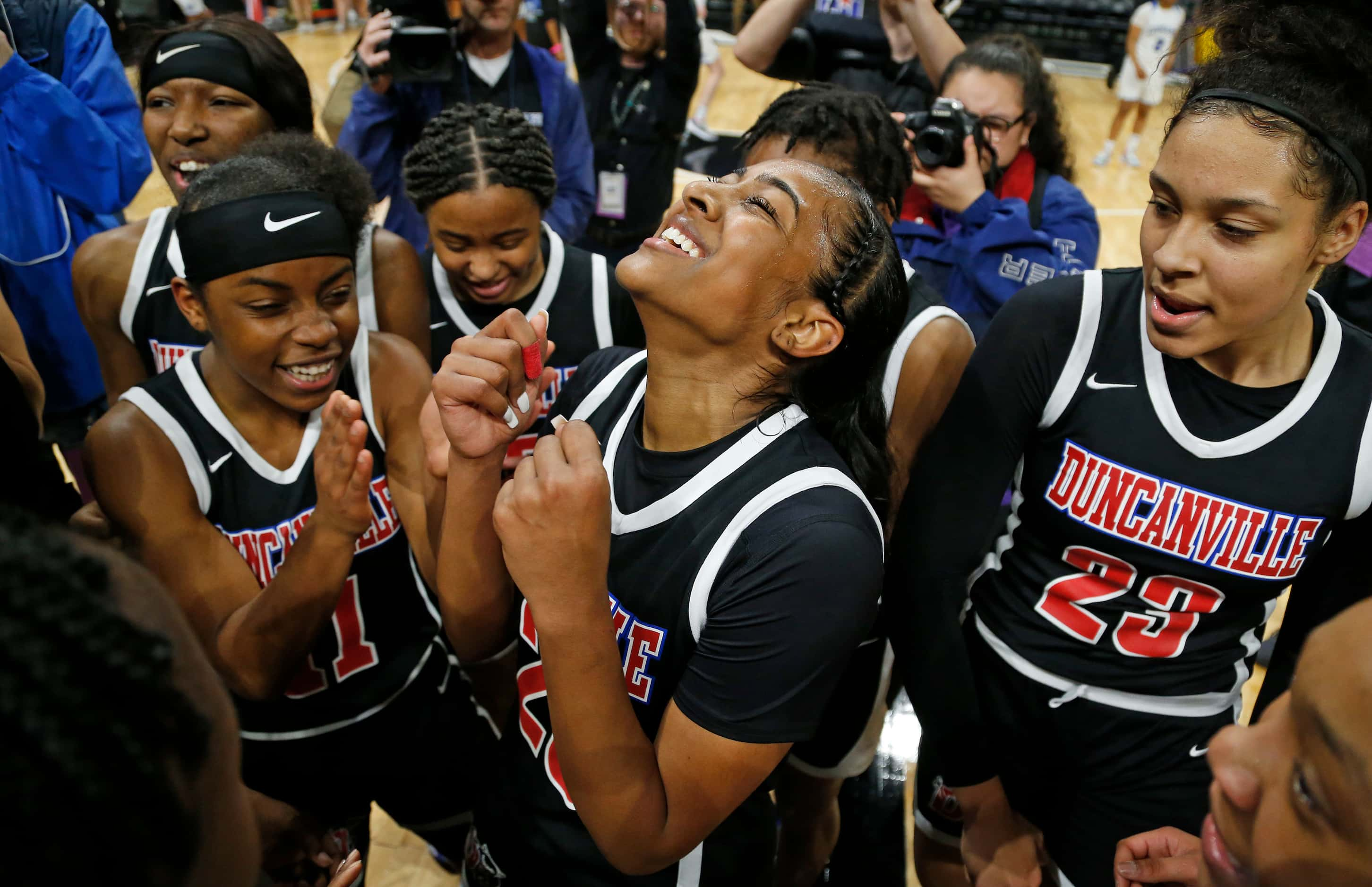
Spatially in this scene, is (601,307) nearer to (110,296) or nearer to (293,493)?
(293,493)

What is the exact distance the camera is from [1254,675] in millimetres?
2936

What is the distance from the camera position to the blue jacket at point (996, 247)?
7.37ft

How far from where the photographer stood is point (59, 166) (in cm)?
238

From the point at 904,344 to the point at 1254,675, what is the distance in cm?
→ 210

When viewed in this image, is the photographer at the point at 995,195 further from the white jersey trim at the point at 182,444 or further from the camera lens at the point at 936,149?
the white jersey trim at the point at 182,444

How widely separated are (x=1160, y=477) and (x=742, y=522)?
0.68 meters

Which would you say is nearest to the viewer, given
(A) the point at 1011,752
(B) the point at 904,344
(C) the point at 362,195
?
(A) the point at 1011,752

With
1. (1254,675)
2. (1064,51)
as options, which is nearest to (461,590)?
(1254,675)

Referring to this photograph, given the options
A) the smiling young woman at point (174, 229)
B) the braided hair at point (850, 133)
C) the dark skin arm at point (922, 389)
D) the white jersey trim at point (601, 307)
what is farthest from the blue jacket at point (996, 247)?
the smiling young woman at point (174, 229)

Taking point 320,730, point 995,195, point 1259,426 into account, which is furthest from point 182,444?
point 995,195

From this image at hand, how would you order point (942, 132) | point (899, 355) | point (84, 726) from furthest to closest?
point (942, 132), point (899, 355), point (84, 726)

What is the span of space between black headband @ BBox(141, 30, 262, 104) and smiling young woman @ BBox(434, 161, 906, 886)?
4.31 ft

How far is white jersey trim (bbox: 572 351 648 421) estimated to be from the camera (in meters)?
1.45

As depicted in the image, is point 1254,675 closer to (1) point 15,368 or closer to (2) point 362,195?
(2) point 362,195
